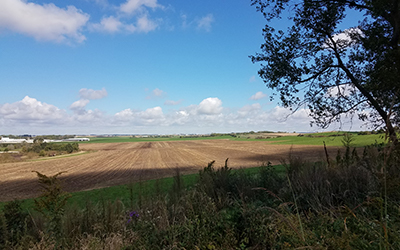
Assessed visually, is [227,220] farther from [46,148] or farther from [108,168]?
[46,148]

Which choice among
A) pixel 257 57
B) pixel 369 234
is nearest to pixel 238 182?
pixel 369 234

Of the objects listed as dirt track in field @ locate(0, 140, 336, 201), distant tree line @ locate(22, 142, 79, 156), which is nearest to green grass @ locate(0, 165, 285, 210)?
dirt track in field @ locate(0, 140, 336, 201)

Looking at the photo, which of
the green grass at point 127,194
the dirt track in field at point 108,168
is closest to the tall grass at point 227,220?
the green grass at point 127,194

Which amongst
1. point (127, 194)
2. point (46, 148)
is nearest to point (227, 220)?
point (127, 194)

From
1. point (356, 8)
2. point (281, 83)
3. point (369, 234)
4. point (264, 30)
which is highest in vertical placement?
point (356, 8)

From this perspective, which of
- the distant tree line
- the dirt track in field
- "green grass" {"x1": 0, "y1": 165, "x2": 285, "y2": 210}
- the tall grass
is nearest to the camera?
the tall grass

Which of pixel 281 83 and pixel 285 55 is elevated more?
pixel 285 55

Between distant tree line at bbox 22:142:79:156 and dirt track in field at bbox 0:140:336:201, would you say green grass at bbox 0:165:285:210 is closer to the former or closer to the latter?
dirt track in field at bbox 0:140:336:201

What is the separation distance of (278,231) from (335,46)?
817 cm

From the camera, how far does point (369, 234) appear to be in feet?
8.34

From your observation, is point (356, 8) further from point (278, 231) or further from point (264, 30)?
point (278, 231)

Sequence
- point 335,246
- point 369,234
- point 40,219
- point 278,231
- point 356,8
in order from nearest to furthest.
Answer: point 335,246, point 369,234, point 278,231, point 40,219, point 356,8

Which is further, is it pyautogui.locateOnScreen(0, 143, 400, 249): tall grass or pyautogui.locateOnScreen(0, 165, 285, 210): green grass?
pyautogui.locateOnScreen(0, 165, 285, 210): green grass

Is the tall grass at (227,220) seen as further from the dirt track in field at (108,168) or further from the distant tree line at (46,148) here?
the distant tree line at (46,148)
